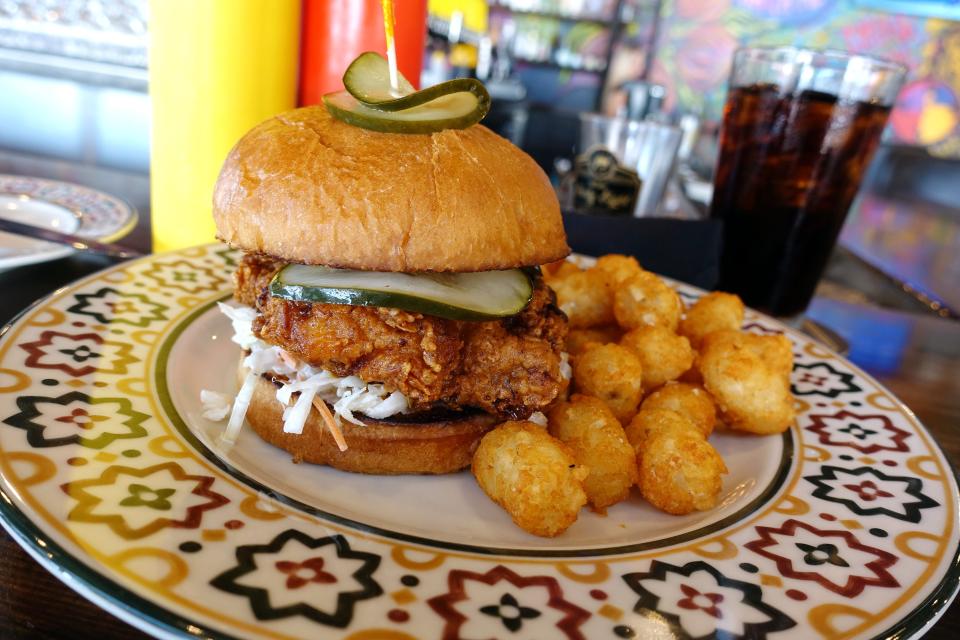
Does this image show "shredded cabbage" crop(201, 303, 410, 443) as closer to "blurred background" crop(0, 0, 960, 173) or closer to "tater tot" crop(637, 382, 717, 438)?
"tater tot" crop(637, 382, 717, 438)

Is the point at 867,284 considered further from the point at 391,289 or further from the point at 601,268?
the point at 391,289

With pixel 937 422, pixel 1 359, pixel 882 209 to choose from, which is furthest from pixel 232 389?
pixel 882 209

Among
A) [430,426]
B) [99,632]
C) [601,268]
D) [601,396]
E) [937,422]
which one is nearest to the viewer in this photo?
[99,632]

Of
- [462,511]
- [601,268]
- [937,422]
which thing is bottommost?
[462,511]

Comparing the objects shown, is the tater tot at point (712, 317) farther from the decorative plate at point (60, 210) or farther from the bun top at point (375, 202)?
the decorative plate at point (60, 210)

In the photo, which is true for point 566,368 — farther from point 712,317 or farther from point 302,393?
point 302,393

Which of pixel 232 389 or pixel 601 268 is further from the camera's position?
pixel 601 268

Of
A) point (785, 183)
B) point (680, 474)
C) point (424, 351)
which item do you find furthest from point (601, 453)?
point (785, 183)
